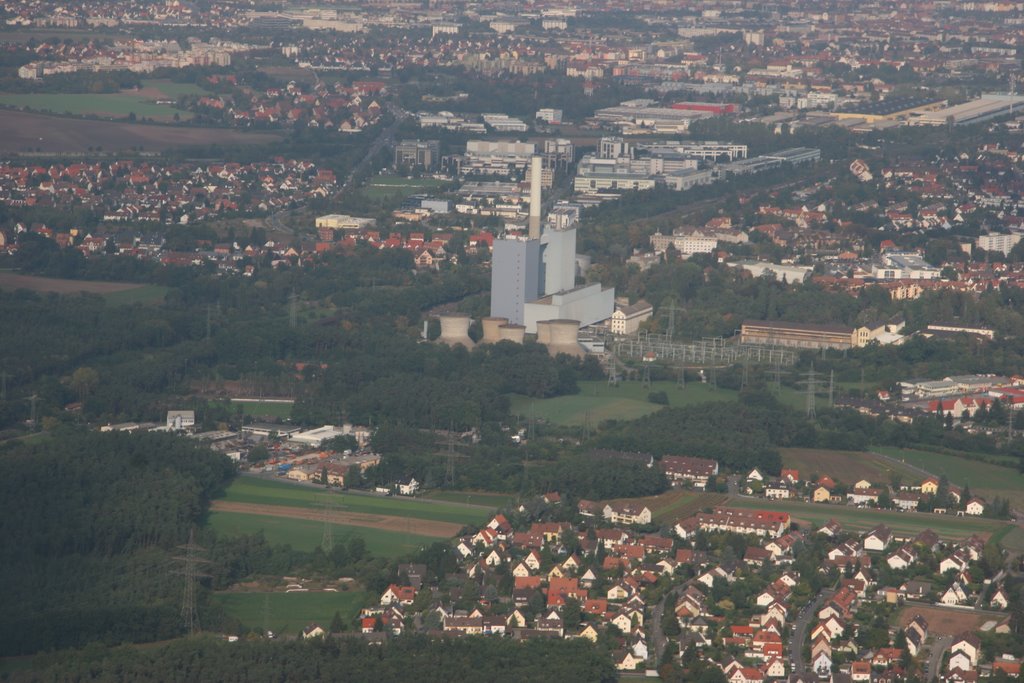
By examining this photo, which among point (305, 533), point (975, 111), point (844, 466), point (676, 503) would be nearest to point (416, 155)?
point (975, 111)

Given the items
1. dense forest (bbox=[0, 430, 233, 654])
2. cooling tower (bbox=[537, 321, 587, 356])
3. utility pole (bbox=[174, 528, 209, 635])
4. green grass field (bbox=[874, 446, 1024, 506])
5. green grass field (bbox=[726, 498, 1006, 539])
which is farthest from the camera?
cooling tower (bbox=[537, 321, 587, 356])

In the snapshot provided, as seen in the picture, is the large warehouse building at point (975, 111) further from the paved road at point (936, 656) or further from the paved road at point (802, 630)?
the paved road at point (936, 656)

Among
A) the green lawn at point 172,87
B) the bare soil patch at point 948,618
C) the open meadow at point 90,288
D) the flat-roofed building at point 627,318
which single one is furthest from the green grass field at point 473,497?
the green lawn at point 172,87

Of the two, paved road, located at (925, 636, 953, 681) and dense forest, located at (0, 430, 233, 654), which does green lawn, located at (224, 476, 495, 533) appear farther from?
paved road, located at (925, 636, 953, 681)

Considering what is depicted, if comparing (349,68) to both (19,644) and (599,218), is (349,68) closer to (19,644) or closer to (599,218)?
(599,218)

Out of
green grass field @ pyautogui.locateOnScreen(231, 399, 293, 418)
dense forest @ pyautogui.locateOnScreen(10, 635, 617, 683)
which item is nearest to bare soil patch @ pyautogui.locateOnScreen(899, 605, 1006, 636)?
dense forest @ pyautogui.locateOnScreen(10, 635, 617, 683)

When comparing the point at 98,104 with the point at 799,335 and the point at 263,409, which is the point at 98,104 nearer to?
the point at 799,335
